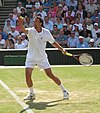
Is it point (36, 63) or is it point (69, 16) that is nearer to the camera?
point (36, 63)

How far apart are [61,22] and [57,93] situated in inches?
494

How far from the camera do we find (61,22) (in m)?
22.9

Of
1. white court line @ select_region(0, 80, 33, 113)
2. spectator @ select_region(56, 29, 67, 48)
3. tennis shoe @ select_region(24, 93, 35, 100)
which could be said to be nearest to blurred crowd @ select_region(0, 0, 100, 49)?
spectator @ select_region(56, 29, 67, 48)

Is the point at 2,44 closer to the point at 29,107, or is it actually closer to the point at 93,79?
the point at 93,79

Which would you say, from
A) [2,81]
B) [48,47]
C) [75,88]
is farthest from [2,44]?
[75,88]

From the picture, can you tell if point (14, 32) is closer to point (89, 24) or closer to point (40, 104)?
point (89, 24)

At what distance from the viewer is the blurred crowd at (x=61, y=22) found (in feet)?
68.1

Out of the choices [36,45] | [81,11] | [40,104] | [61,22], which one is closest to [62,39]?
[61,22]

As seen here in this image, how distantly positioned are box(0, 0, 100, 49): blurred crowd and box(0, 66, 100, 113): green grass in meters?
5.14

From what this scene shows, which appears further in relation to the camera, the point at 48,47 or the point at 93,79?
the point at 48,47

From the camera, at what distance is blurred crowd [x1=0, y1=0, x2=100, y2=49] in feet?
68.1

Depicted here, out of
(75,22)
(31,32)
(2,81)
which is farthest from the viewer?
(75,22)

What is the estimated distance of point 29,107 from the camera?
8.84 metres

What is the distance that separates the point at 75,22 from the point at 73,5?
250cm
